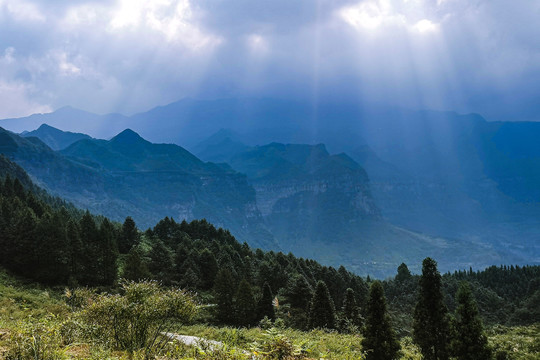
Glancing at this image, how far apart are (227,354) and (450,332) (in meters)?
15.6

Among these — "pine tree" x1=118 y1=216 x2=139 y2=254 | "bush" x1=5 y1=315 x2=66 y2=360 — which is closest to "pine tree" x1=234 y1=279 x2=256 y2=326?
"bush" x1=5 y1=315 x2=66 y2=360

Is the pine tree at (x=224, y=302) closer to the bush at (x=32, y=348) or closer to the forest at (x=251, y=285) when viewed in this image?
the forest at (x=251, y=285)

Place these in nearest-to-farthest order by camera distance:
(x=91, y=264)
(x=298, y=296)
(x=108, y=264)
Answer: (x=91, y=264)
(x=108, y=264)
(x=298, y=296)

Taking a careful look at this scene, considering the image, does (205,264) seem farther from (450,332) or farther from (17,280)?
(450,332)

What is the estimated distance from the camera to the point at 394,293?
98062 mm

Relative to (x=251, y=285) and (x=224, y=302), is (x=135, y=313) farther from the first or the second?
(x=251, y=285)

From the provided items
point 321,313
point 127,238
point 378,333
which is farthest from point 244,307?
point 127,238

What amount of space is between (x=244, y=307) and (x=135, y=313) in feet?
118

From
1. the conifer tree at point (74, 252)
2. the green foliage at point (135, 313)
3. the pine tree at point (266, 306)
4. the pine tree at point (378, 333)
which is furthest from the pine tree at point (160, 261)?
the green foliage at point (135, 313)

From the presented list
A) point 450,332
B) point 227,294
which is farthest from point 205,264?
point 450,332

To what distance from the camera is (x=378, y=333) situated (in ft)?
71.7

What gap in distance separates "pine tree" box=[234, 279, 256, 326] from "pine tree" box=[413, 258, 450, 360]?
28.9m

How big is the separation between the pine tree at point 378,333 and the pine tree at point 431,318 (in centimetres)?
200

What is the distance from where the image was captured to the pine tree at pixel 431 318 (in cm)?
2185
